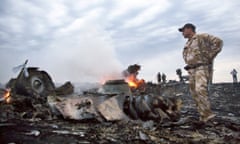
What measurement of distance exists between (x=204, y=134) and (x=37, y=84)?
605 cm

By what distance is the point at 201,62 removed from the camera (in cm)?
648

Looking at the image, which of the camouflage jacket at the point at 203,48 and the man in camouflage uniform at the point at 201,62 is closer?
the man in camouflage uniform at the point at 201,62

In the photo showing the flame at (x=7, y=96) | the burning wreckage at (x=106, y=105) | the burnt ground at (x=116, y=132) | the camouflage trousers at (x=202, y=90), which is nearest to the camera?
the burnt ground at (x=116, y=132)

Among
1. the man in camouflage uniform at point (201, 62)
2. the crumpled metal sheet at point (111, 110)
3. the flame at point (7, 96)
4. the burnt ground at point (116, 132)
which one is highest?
the man in camouflage uniform at point (201, 62)

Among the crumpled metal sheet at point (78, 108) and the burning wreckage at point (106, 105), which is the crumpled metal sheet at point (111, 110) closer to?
the burning wreckage at point (106, 105)

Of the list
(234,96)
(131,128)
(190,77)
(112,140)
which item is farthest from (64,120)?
(234,96)

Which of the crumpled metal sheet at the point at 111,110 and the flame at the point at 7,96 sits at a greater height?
the flame at the point at 7,96

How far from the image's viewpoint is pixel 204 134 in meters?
5.26

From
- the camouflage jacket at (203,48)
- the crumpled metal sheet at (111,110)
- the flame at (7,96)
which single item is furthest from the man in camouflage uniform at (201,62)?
the flame at (7,96)

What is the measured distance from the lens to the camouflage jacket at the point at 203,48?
650cm

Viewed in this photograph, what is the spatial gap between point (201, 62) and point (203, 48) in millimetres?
341

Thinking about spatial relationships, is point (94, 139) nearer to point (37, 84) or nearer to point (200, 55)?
point (200, 55)

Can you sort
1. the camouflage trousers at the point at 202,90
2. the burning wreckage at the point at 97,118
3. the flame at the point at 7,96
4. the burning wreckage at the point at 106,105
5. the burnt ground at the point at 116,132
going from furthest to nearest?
1. the flame at the point at 7,96
2. the burning wreckage at the point at 106,105
3. the camouflage trousers at the point at 202,90
4. the burning wreckage at the point at 97,118
5. the burnt ground at the point at 116,132

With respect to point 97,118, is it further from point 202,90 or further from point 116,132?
point 202,90
